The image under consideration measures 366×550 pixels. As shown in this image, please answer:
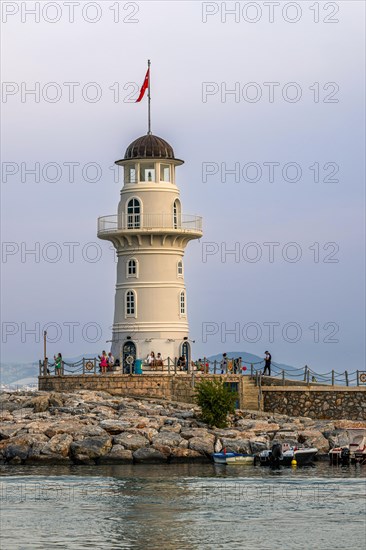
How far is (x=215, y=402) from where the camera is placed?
51.7 metres

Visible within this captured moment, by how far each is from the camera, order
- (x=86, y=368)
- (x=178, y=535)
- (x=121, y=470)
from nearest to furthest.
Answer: (x=178, y=535)
(x=121, y=470)
(x=86, y=368)

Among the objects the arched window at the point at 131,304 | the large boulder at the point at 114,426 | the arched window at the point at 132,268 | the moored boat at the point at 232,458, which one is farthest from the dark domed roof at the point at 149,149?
the moored boat at the point at 232,458

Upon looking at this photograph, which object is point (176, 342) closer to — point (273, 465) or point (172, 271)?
point (172, 271)

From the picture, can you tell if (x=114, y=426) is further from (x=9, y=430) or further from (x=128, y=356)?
(x=128, y=356)

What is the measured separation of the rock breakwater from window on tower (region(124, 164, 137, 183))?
33.8 ft

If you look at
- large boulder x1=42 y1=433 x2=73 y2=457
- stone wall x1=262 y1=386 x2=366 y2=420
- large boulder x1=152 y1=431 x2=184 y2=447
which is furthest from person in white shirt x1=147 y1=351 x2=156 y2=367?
large boulder x1=42 y1=433 x2=73 y2=457

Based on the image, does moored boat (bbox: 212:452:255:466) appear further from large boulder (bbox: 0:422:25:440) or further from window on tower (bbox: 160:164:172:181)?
window on tower (bbox: 160:164:172:181)

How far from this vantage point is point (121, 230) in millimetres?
59000

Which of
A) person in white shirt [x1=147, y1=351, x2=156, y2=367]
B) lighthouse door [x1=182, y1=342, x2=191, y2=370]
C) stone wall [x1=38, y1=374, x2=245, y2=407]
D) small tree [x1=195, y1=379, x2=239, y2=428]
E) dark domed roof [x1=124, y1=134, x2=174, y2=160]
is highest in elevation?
dark domed roof [x1=124, y1=134, x2=174, y2=160]

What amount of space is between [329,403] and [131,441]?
10140 millimetres

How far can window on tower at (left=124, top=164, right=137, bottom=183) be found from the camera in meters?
59.9

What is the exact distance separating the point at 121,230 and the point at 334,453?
1582cm

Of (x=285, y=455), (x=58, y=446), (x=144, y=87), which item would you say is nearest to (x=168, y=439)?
(x=58, y=446)

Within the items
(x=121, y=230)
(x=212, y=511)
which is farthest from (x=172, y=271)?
(x=212, y=511)
